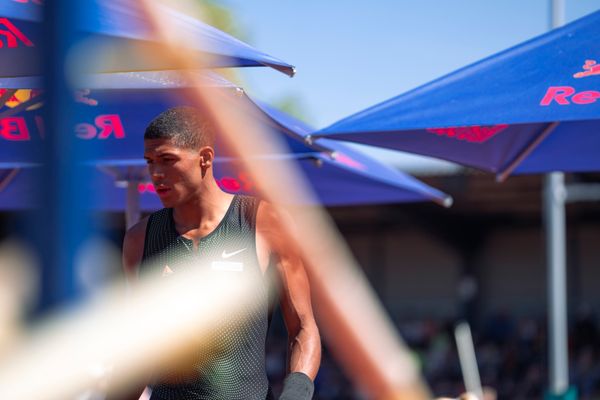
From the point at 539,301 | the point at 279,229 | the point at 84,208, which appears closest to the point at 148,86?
the point at 279,229

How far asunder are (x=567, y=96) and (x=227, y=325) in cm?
200

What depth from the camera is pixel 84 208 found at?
1201mm

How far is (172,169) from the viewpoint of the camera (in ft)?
11.5

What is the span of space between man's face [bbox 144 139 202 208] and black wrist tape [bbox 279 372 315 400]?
0.74 meters

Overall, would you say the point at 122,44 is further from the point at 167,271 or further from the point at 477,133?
the point at 477,133

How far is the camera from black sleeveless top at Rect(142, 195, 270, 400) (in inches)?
134

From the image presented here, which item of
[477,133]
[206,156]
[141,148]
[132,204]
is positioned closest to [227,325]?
[206,156]

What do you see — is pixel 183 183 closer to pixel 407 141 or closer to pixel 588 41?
pixel 588 41

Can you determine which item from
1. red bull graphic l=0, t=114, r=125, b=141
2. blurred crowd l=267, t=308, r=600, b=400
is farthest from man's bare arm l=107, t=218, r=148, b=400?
blurred crowd l=267, t=308, r=600, b=400

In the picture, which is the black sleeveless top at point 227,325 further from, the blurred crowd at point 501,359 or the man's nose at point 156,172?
the blurred crowd at point 501,359

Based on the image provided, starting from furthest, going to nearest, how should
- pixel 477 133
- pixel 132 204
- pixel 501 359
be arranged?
pixel 501 359
pixel 132 204
pixel 477 133

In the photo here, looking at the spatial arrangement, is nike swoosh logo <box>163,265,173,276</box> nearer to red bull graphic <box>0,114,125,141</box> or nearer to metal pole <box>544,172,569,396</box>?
red bull graphic <box>0,114,125,141</box>

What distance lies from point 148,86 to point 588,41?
207cm

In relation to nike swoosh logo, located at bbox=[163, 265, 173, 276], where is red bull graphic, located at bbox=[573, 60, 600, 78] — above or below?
above
